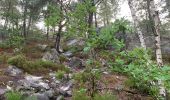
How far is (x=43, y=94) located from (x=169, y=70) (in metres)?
4.84

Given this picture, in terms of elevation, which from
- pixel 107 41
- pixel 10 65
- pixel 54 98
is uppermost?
pixel 107 41

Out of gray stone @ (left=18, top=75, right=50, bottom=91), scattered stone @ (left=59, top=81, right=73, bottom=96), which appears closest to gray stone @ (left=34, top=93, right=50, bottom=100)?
scattered stone @ (left=59, top=81, right=73, bottom=96)

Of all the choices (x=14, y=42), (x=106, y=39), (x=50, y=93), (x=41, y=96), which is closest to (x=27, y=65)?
(x=50, y=93)

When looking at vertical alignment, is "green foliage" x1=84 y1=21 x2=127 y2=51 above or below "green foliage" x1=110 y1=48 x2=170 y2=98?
above

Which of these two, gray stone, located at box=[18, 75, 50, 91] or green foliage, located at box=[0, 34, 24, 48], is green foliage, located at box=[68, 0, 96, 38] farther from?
green foliage, located at box=[0, 34, 24, 48]

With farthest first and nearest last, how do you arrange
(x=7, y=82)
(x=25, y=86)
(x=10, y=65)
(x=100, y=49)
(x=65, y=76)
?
(x=10, y=65) < (x=65, y=76) < (x=7, y=82) < (x=25, y=86) < (x=100, y=49)

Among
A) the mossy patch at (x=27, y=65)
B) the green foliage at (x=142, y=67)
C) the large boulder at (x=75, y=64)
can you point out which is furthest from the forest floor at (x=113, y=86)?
the large boulder at (x=75, y=64)

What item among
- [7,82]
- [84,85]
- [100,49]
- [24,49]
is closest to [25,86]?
[7,82]

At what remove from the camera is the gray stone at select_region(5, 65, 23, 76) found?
12.3 m

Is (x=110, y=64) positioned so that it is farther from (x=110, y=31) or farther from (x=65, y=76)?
(x=65, y=76)

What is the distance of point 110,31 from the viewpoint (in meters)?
6.52

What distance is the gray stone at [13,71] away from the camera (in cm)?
1233

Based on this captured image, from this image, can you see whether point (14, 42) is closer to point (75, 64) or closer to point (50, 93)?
point (75, 64)

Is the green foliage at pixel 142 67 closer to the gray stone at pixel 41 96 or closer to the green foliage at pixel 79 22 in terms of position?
the green foliage at pixel 79 22
